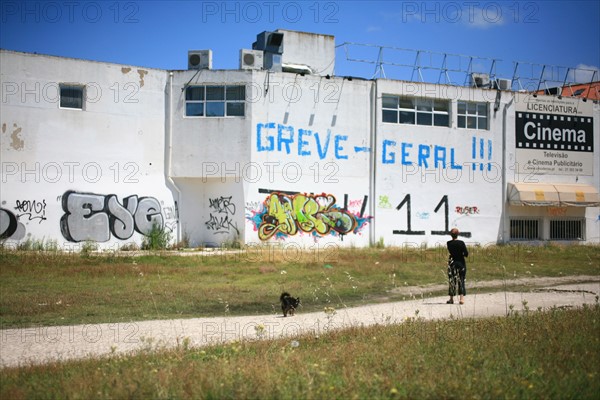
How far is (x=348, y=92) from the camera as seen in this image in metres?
30.5

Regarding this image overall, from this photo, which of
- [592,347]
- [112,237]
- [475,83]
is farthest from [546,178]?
[592,347]

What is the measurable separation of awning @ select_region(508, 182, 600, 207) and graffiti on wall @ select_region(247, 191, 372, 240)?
850 cm

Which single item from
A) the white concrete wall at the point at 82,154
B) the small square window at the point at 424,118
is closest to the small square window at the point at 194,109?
the white concrete wall at the point at 82,154

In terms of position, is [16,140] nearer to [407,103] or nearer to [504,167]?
[407,103]

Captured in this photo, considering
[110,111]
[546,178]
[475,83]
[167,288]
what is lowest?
[167,288]

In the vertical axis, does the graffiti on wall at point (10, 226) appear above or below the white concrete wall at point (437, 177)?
below

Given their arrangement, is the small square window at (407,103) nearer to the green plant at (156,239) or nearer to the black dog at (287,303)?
the green plant at (156,239)

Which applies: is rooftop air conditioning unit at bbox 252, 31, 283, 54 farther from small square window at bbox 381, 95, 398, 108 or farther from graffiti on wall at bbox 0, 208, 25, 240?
graffiti on wall at bbox 0, 208, 25, 240

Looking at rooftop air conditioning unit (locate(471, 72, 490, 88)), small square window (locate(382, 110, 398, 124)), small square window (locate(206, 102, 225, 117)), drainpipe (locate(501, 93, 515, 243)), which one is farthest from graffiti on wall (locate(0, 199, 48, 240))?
drainpipe (locate(501, 93, 515, 243))

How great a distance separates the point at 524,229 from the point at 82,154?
74.5ft

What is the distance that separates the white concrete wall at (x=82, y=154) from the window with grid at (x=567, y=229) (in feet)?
67.5

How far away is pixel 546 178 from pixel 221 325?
89.2ft

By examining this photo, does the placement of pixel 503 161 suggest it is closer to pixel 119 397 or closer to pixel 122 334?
pixel 122 334

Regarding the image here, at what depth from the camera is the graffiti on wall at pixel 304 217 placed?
2873cm
